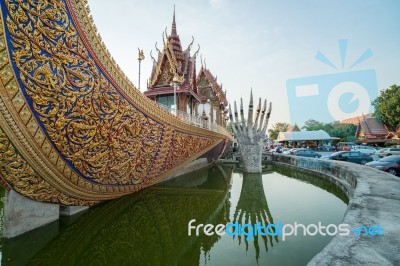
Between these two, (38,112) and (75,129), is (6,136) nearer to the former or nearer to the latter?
(38,112)

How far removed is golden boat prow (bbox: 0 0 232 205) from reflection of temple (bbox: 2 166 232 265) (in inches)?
24.8

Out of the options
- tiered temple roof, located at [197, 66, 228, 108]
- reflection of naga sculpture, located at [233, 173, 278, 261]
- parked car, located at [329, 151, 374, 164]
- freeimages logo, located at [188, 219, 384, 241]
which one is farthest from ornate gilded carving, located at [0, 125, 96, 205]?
parked car, located at [329, 151, 374, 164]

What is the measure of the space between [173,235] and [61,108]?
2.78 m

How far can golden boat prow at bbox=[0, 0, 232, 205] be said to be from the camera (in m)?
2.65

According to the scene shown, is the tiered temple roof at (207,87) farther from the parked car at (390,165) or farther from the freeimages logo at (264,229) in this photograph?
the freeimages logo at (264,229)

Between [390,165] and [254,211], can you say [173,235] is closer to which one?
[254,211]

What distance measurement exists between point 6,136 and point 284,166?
14617 millimetres

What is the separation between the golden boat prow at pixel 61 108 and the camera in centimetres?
265

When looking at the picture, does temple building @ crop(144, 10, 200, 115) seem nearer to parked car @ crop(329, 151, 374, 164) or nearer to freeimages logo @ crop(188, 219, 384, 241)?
freeimages logo @ crop(188, 219, 384, 241)

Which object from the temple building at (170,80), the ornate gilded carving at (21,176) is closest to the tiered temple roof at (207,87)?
the temple building at (170,80)

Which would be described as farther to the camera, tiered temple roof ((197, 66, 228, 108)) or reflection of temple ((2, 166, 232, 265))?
tiered temple roof ((197, 66, 228, 108))

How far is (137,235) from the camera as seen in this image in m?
3.86

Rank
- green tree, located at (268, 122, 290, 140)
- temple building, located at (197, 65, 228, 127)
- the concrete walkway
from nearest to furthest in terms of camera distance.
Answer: the concrete walkway → temple building, located at (197, 65, 228, 127) → green tree, located at (268, 122, 290, 140)

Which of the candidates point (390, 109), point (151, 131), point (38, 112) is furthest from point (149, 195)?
point (390, 109)
